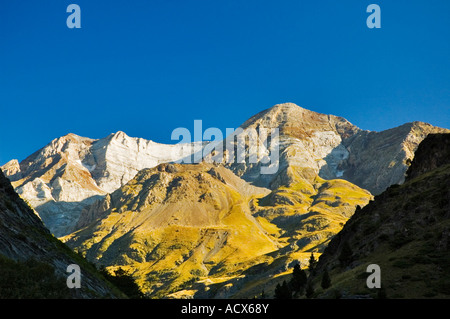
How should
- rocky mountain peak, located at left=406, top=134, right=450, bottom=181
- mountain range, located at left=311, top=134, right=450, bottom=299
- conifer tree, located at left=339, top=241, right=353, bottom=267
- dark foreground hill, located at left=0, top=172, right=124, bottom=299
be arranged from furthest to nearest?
rocky mountain peak, located at left=406, top=134, right=450, bottom=181
conifer tree, located at left=339, top=241, right=353, bottom=267
mountain range, located at left=311, top=134, right=450, bottom=299
dark foreground hill, located at left=0, top=172, right=124, bottom=299

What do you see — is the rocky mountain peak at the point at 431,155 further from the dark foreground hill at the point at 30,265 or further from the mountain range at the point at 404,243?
the dark foreground hill at the point at 30,265

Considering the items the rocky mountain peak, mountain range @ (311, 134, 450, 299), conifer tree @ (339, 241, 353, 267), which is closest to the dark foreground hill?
mountain range @ (311, 134, 450, 299)

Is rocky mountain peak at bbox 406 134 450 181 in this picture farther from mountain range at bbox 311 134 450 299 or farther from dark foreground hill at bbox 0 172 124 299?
dark foreground hill at bbox 0 172 124 299

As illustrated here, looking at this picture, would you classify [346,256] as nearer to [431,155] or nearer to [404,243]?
[404,243]

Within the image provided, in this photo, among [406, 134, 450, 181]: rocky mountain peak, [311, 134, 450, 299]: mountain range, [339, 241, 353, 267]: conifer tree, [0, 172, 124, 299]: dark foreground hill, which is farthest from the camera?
[406, 134, 450, 181]: rocky mountain peak

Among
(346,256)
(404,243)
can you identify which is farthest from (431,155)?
(404,243)

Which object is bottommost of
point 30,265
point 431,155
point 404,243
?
point 30,265

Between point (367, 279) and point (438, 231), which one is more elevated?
point (438, 231)

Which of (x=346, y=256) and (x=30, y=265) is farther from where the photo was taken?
(x=346, y=256)

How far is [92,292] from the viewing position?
34219 millimetres

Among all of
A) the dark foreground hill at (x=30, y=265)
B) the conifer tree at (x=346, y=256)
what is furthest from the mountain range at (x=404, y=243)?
the dark foreground hill at (x=30, y=265)
